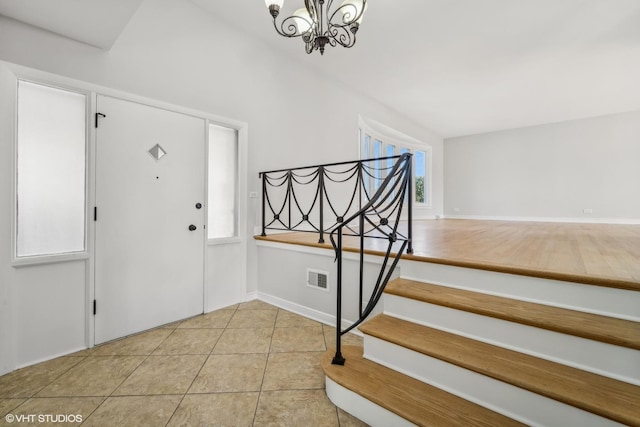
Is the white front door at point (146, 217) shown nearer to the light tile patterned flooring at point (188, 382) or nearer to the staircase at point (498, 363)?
the light tile patterned flooring at point (188, 382)

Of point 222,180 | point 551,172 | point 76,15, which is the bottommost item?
point 222,180

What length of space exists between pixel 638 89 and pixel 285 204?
7165mm

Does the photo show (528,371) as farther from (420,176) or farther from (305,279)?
(420,176)

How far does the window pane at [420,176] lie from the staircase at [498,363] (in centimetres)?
684

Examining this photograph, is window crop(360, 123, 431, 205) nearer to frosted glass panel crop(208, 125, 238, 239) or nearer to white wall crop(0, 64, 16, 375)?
frosted glass panel crop(208, 125, 238, 239)

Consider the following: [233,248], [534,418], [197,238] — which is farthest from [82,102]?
[534,418]

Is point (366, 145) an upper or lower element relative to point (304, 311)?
upper

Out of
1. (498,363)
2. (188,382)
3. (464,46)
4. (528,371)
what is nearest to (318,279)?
(188,382)

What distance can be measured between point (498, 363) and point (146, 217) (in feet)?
9.16

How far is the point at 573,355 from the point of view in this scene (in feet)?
4.27

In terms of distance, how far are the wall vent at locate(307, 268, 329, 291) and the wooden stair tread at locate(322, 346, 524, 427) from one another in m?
0.97

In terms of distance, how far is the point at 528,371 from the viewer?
127 centimetres

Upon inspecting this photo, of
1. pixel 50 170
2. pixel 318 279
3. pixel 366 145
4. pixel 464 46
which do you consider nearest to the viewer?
pixel 50 170

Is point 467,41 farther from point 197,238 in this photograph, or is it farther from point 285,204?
point 197,238
